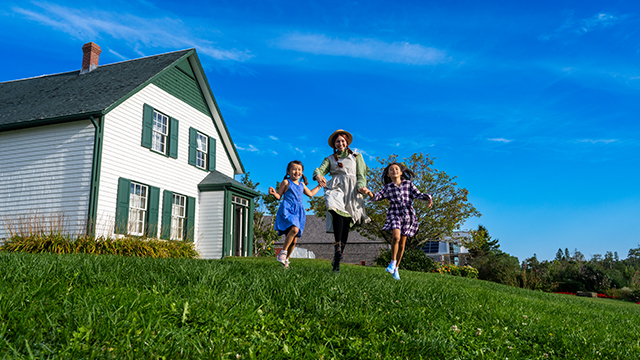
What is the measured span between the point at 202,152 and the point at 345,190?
40.6 ft

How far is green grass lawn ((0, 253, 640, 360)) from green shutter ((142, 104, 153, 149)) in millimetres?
10497

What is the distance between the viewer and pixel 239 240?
18109mm

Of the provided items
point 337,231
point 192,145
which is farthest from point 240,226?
point 337,231

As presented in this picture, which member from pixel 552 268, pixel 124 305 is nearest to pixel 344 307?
pixel 124 305

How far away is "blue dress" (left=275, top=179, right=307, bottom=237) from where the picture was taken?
6141 millimetres

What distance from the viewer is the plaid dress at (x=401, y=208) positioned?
6.18m

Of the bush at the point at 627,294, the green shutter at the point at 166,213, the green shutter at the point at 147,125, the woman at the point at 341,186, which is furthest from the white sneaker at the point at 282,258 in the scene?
the bush at the point at 627,294

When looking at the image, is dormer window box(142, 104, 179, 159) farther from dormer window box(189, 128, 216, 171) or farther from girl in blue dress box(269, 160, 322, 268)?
girl in blue dress box(269, 160, 322, 268)

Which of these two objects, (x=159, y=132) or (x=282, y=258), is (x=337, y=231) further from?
(x=159, y=132)

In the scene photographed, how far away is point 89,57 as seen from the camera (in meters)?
16.8

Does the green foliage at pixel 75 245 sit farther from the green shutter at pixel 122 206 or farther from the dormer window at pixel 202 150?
the dormer window at pixel 202 150

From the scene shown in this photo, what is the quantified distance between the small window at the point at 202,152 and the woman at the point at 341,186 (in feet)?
38.5

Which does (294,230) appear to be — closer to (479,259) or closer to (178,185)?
(178,185)

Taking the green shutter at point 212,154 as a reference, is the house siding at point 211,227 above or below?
below
